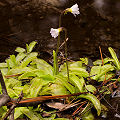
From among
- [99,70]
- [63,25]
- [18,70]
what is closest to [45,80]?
[18,70]

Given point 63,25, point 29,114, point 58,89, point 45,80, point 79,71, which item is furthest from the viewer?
point 63,25

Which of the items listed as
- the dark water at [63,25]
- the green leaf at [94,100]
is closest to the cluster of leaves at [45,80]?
the green leaf at [94,100]

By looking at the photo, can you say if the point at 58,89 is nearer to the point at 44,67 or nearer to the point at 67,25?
the point at 44,67

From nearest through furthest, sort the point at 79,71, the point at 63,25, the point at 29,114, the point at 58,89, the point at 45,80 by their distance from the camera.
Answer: the point at 29,114 → the point at 58,89 → the point at 45,80 → the point at 79,71 → the point at 63,25

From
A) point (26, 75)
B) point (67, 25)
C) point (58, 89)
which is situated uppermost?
point (67, 25)

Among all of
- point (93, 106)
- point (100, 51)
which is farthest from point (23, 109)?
point (100, 51)

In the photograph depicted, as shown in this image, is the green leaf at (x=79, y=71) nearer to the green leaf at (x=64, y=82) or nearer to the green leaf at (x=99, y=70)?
the green leaf at (x=99, y=70)

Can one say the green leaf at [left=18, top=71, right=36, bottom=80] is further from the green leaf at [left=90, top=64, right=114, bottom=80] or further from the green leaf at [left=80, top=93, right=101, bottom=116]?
the green leaf at [left=90, top=64, right=114, bottom=80]
